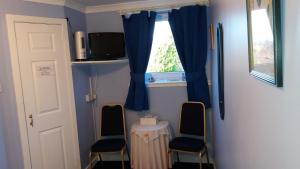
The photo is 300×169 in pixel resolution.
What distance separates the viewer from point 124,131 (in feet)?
12.2

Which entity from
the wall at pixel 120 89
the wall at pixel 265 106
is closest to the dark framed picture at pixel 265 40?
the wall at pixel 265 106

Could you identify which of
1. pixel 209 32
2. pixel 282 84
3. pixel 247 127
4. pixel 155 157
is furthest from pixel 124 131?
pixel 282 84

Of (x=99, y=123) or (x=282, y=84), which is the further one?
(x=99, y=123)

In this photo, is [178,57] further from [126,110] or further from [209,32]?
[126,110]

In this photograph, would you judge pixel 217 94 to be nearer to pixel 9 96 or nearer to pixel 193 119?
pixel 193 119

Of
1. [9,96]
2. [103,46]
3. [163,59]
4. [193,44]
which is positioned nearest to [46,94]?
[9,96]

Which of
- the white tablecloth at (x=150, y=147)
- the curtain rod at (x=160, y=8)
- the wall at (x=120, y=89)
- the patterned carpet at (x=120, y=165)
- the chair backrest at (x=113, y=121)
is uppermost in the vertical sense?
the curtain rod at (x=160, y=8)

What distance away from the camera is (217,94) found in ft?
9.35

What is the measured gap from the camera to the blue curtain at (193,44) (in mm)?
3441

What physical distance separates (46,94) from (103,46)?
3.18 ft

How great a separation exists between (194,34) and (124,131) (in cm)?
167

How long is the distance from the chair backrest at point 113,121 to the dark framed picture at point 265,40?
8.97ft

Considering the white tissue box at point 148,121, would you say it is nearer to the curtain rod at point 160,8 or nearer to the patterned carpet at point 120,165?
the patterned carpet at point 120,165

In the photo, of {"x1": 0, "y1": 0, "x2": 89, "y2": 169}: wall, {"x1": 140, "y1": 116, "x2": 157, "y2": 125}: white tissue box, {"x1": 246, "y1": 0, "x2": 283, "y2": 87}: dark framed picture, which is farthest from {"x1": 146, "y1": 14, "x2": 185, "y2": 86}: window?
{"x1": 246, "y1": 0, "x2": 283, "y2": 87}: dark framed picture
